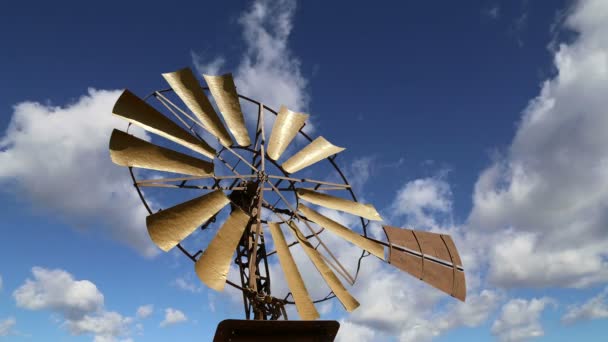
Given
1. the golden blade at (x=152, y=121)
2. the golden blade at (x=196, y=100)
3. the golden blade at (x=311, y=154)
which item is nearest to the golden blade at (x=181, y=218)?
the golden blade at (x=152, y=121)

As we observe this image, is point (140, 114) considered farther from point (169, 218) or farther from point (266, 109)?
point (266, 109)

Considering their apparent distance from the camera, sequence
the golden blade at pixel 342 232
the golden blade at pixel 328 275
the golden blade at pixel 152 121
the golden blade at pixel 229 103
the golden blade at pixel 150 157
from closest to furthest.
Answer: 1. the golden blade at pixel 150 157
2. the golden blade at pixel 152 121
3. the golden blade at pixel 328 275
4. the golden blade at pixel 342 232
5. the golden blade at pixel 229 103

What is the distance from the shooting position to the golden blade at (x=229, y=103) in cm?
863

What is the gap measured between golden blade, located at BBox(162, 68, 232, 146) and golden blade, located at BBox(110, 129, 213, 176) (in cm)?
94

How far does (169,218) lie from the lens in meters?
6.61

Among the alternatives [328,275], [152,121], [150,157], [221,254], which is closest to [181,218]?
[221,254]

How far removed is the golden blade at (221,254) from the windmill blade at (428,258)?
2889 mm

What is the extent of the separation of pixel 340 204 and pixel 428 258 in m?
1.98

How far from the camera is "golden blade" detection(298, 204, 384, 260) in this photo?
8445 millimetres

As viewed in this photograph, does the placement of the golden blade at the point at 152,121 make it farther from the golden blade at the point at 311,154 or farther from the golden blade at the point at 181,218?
the golden blade at the point at 311,154

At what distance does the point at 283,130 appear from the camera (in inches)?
378

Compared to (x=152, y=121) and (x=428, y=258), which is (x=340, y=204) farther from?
(x=152, y=121)

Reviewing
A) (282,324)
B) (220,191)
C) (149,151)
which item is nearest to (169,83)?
(149,151)

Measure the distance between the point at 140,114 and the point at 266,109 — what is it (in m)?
3.11
